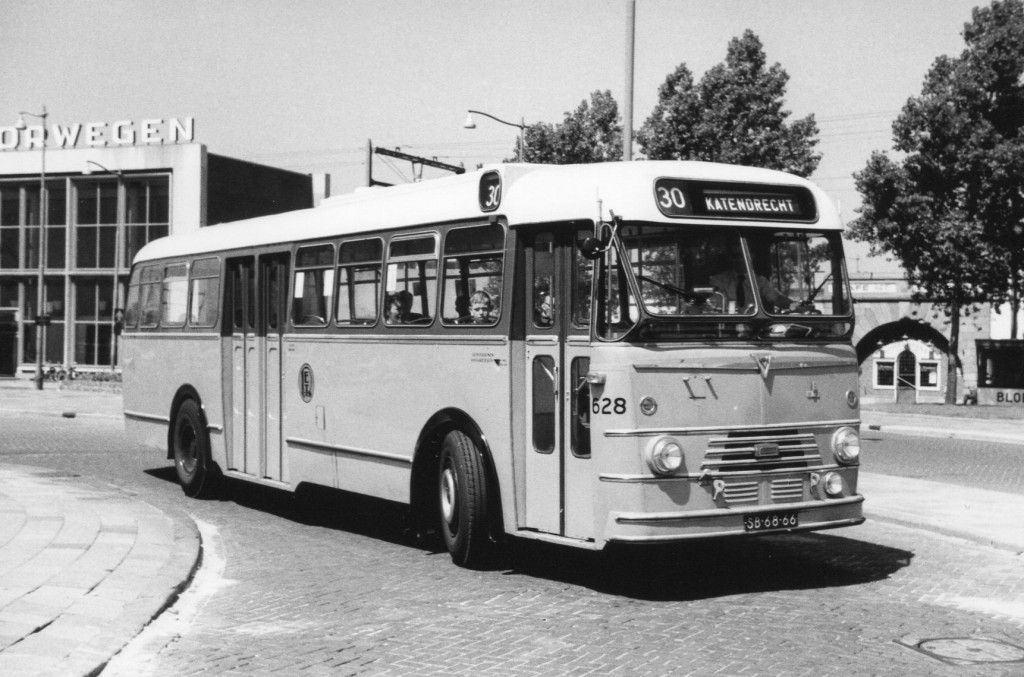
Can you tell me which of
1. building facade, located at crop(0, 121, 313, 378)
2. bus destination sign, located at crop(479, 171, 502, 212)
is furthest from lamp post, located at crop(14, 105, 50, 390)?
bus destination sign, located at crop(479, 171, 502, 212)

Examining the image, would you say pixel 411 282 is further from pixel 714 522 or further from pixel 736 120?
pixel 736 120

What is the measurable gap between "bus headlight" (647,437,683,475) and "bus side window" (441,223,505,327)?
182cm

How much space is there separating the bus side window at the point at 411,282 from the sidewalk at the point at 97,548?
257cm

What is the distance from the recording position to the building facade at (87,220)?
55094mm

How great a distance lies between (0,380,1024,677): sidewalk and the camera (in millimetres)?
7016

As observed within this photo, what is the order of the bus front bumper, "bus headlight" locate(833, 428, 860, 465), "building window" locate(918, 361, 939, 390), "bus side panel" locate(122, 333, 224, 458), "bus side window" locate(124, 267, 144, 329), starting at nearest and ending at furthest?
the bus front bumper → "bus headlight" locate(833, 428, 860, 465) → "bus side panel" locate(122, 333, 224, 458) → "bus side window" locate(124, 267, 144, 329) → "building window" locate(918, 361, 939, 390)

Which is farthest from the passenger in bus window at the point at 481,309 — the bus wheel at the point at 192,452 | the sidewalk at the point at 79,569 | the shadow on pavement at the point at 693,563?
the bus wheel at the point at 192,452

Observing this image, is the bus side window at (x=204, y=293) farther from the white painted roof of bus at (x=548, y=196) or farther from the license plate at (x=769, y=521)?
the license plate at (x=769, y=521)

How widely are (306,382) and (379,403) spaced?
1.55 meters

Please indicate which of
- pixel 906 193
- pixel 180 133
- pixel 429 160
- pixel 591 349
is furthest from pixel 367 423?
pixel 180 133

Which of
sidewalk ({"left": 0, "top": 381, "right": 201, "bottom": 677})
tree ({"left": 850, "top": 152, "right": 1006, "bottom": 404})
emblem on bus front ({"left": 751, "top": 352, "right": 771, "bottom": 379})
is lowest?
sidewalk ({"left": 0, "top": 381, "right": 201, "bottom": 677})

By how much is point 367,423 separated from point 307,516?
2.32m

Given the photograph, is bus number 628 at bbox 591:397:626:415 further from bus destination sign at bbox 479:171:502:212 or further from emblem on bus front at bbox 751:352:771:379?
bus destination sign at bbox 479:171:502:212

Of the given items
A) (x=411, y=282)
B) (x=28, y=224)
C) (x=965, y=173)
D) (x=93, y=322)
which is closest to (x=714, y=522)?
(x=411, y=282)
